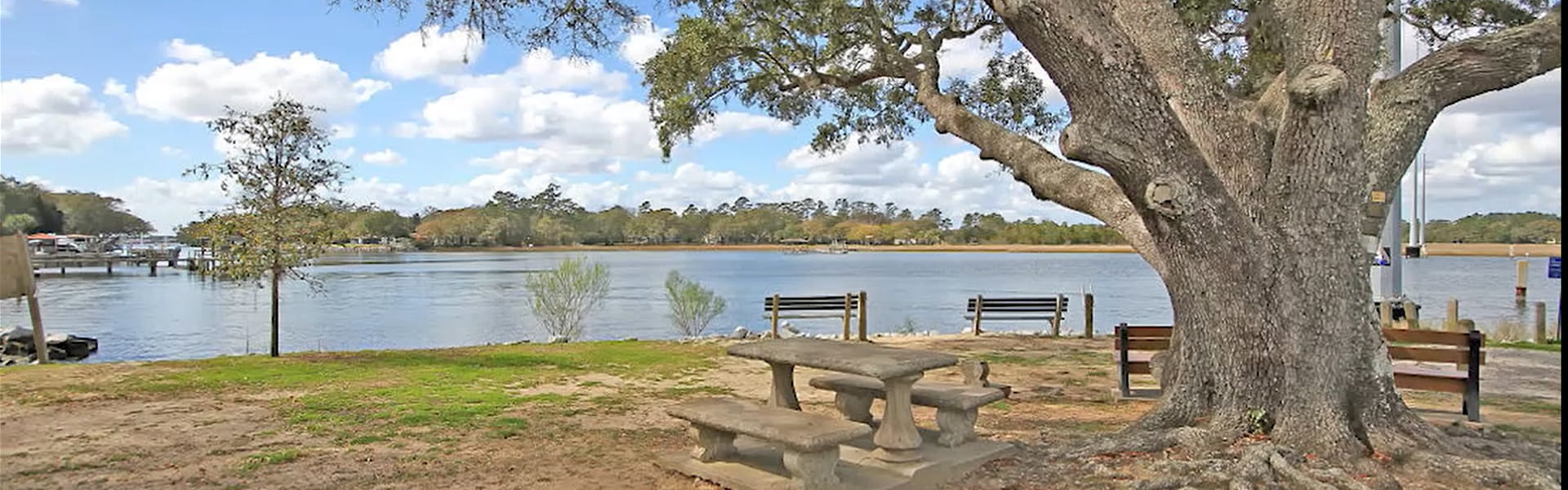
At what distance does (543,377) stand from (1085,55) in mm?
5851

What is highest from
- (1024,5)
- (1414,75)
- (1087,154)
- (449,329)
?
(1024,5)

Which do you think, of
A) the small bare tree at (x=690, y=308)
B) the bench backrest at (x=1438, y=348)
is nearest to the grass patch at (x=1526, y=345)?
the bench backrest at (x=1438, y=348)

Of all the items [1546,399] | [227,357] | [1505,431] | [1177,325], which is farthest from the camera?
[227,357]

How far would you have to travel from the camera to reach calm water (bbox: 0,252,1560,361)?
22.2 metres

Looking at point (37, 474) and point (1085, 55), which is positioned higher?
point (1085, 55)

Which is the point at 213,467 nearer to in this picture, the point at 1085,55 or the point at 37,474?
the point at 37,474

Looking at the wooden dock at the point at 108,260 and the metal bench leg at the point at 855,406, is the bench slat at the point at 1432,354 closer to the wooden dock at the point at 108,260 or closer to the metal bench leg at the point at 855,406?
the metal bench leg at the point at 855,406

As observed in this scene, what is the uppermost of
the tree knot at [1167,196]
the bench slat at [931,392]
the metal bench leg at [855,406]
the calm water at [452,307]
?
the tree knot at [1167,196]

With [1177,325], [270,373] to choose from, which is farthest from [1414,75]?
[270,373]

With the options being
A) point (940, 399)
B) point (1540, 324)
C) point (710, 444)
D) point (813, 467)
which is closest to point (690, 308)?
point (1540, 324)

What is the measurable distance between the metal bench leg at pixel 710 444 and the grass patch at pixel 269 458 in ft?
7.02

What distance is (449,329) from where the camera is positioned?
2420 cm

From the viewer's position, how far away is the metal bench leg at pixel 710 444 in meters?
4.79

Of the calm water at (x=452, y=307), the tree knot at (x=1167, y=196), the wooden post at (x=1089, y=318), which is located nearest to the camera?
the tree knot at (x=1167, y=196)
